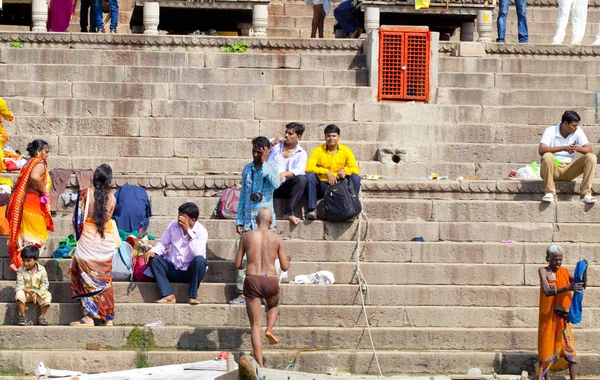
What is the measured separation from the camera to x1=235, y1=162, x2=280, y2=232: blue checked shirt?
15.3 metres

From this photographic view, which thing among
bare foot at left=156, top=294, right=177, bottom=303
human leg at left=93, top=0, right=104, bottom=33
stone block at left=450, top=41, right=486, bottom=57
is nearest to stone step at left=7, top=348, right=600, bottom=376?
bare foot at left=156, top=294, right=177, bottom=303

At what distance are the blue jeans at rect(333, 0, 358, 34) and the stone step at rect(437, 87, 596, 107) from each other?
105 inches

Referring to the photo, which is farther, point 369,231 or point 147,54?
point 147,54

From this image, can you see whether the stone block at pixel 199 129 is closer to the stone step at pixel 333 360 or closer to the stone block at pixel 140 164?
the stone block at pixel 140 164

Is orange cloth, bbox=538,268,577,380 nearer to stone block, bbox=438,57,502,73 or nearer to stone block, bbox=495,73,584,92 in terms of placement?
stone block, bbox=495,73,584,92

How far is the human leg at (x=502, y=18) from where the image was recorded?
21.9 metres

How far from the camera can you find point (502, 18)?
72.1 ft

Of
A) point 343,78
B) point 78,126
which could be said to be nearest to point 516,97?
point 343,78

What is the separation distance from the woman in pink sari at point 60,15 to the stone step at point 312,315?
24.9 ft

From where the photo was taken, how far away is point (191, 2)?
2175 cm

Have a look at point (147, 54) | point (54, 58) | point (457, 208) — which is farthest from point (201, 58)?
point (457, 208)

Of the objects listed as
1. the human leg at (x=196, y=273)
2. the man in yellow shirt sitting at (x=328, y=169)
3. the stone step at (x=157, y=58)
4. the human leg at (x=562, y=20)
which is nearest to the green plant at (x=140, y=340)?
the human leg at (x=196, y=273)

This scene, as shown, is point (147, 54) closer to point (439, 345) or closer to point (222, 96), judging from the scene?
point (222, 96)

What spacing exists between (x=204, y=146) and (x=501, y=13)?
5.96 m
